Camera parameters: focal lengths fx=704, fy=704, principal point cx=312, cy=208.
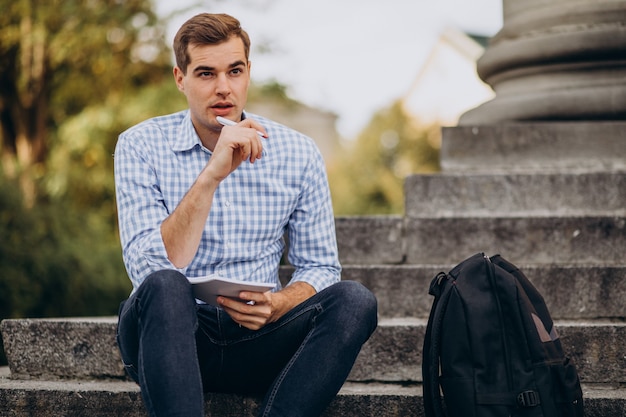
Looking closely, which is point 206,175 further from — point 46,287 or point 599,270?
point 46,287

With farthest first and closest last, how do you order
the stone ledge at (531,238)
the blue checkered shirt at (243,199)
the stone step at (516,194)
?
the stone step at (516,194) → the stone ledge at (531,238) → the blue checkered shirt at (243,199)

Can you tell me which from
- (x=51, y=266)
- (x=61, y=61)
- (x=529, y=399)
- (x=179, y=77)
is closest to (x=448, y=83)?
(x=61, y=61)

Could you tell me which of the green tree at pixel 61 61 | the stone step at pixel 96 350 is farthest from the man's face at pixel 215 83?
the green tree at pixel 61 61

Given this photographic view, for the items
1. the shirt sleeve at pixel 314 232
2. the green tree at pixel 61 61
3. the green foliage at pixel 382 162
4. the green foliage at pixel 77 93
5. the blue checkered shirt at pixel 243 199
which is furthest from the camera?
the green foliage at pixel 382 162

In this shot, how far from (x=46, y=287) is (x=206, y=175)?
11.7 ft

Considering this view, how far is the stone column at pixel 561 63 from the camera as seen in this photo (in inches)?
163

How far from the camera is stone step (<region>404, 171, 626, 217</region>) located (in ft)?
12.4

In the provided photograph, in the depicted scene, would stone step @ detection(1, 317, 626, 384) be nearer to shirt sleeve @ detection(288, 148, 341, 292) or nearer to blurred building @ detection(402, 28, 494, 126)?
shirt sleeve @ detection(288, 148, 341, 292)

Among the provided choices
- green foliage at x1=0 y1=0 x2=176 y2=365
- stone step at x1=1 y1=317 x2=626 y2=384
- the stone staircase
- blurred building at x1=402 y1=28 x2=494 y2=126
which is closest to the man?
the stone staircase

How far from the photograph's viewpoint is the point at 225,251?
2518mm

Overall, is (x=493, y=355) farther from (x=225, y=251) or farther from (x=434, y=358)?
(x=225, y=251)

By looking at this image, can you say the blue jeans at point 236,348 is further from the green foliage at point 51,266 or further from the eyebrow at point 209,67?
the green foliage at point 51,266

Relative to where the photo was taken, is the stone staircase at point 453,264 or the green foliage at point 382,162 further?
the green foliage at point 382,162

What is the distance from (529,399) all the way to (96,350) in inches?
67.6
